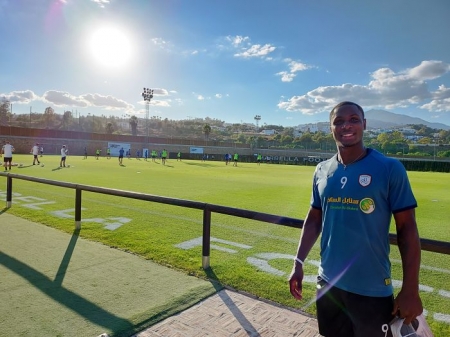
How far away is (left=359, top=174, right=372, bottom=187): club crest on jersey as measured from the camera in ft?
6.29

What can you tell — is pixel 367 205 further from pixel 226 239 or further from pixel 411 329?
pixel 226 239

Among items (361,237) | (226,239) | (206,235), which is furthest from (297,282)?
(226,239)

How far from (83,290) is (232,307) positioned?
5.61ft

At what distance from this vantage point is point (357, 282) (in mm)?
1996

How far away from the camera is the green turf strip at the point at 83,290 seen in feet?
10.0

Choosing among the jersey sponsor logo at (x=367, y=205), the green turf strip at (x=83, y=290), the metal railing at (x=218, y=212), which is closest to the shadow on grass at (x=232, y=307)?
the green turf strip at (x=83, y=290)

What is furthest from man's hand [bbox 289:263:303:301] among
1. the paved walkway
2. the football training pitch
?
the football training pitch

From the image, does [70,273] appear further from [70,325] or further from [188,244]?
[188,244]

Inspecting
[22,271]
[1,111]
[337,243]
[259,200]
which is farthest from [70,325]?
[1,111]

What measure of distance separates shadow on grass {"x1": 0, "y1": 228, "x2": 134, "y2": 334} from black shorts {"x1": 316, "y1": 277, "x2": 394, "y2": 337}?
179 centimetres

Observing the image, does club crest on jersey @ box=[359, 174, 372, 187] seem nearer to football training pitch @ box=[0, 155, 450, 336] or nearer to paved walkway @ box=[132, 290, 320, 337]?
paved walkway @ box=[132, 290, 320, 337]

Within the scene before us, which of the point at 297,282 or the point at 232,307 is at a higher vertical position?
the point at 297,282

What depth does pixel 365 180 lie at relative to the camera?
193 centimetres

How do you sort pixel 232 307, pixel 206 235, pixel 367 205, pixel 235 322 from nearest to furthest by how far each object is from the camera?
pixel 367 205, pixel 235 322, pixel 232 307, pixel 206 235
